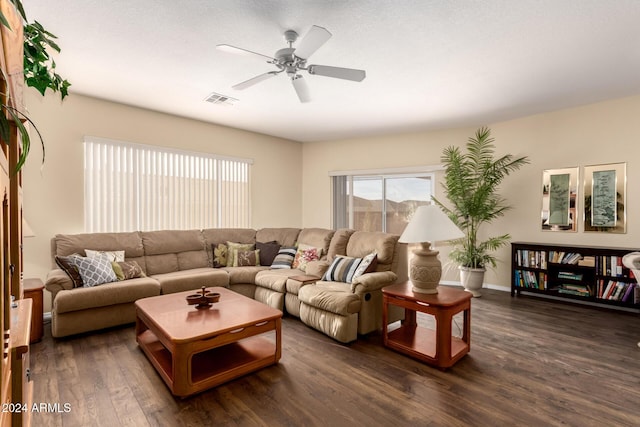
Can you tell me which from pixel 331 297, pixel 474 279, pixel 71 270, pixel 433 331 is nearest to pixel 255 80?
pixel 331 297

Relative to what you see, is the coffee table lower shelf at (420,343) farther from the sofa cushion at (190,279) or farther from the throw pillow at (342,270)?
the sofa cushion at (190,279)

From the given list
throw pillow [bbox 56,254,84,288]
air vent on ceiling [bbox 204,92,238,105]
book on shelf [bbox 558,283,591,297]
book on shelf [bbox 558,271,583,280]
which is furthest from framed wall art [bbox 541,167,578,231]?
throw pillow [bbox 56,254,84,288]

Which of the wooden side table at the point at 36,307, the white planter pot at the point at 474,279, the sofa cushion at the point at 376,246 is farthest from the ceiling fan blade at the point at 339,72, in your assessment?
the white planter pot at the point at 474,279

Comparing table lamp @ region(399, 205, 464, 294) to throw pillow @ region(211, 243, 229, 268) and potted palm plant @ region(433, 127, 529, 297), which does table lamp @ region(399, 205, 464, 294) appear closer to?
potted palm plant @ region(433, 127, 529, 297)

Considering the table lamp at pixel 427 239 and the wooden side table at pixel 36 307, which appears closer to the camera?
the table lamp at pixel 427 239

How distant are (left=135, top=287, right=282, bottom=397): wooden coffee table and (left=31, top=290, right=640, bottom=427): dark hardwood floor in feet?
0.30

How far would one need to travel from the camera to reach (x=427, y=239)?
2.54 m

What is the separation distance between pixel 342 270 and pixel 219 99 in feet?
8.57

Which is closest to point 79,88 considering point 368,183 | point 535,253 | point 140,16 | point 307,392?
point 140,16

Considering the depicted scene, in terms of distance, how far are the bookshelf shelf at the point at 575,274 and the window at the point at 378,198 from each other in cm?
169

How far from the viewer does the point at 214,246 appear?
462 cm

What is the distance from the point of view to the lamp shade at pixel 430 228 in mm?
2543

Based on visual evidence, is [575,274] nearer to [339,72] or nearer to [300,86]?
[339,72]

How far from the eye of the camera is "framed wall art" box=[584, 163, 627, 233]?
13.0 ft
